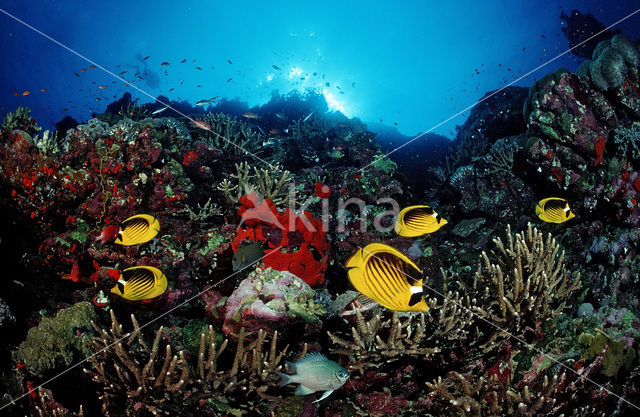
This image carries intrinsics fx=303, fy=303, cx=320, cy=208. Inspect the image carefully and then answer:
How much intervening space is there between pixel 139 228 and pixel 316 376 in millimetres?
2119

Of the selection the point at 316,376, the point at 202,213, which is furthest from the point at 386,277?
the point at 202,213

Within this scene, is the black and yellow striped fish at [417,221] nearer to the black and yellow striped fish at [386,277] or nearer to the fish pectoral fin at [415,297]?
the black and yellow striped fish at [386,277]

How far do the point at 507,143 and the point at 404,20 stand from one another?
70.5 metres

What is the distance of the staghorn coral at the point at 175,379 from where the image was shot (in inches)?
87.4

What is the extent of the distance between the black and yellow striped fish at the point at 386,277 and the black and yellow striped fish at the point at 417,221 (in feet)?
3.04

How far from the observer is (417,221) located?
2.59 m

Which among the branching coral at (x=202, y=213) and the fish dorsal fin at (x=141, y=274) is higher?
the branching coral at (x=202, y=213)

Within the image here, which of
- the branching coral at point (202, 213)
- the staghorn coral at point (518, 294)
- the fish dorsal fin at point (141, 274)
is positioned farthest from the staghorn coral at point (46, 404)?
the staghorn coral at point (518, 294)

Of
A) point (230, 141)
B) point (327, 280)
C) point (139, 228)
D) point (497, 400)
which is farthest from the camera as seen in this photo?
point (230, 141)

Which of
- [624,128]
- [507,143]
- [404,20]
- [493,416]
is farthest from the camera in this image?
[404,20]

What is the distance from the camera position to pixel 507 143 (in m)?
7.31

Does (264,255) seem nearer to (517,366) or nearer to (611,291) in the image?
(517,366)

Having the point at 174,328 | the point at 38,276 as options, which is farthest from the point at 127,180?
the point at 174,328

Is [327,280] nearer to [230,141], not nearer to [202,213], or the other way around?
[202,213]
